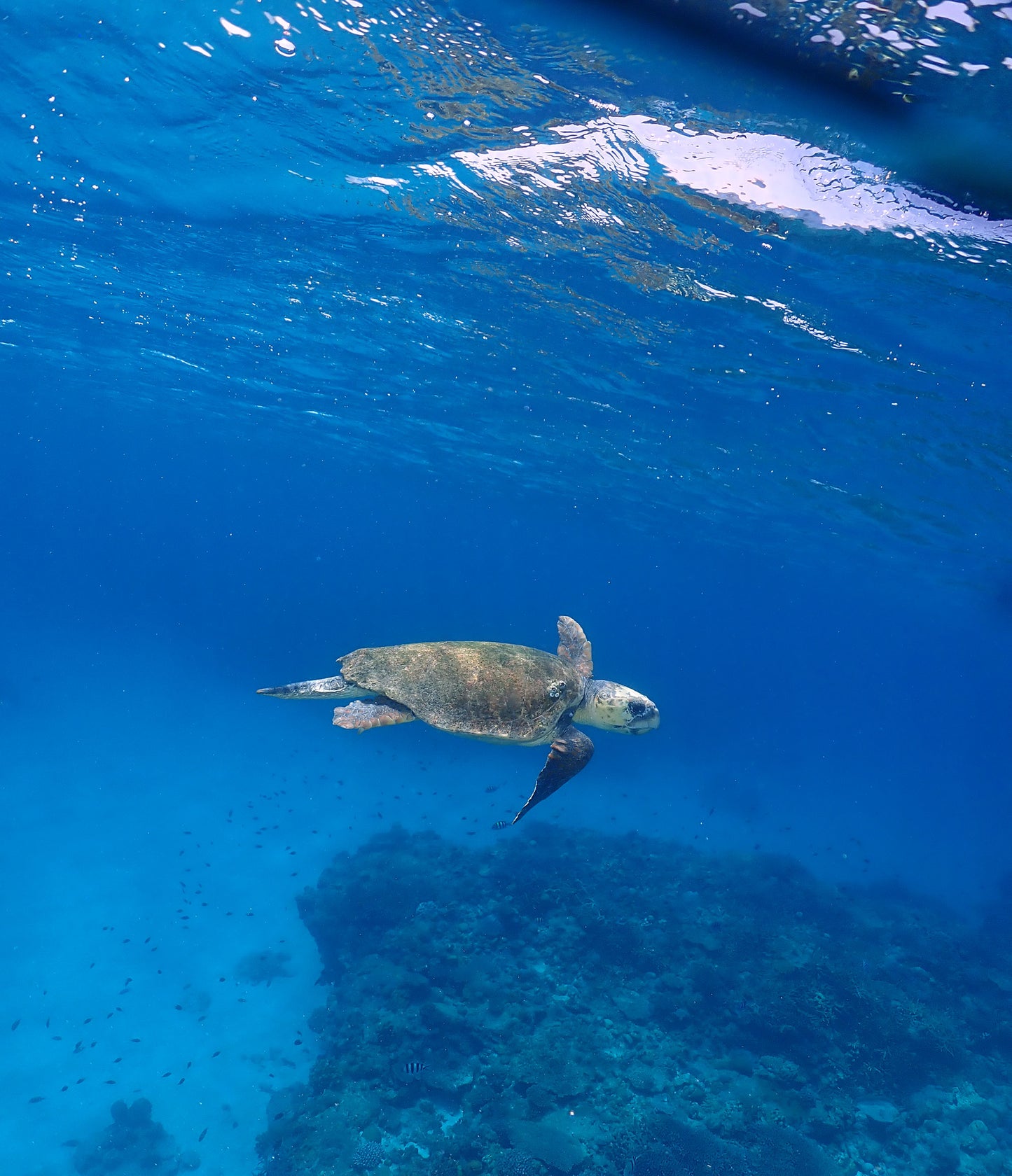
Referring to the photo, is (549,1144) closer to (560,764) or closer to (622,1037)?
(622,1037)

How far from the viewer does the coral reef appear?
10.2m

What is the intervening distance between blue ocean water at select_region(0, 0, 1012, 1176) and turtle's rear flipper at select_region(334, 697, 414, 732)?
725cm

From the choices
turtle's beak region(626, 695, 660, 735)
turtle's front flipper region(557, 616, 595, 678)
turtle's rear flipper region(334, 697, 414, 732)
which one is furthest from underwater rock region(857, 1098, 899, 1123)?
turtle's rear flipper region(334, 697, 414, 732)

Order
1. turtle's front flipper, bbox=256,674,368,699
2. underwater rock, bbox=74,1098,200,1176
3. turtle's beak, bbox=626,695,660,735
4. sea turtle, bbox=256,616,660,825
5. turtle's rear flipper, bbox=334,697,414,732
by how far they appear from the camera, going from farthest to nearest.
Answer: underwater rock, bbox=74,1098,200,1176 < turtle's beak, bbox=626,695,660,735 < turtle's front flipper, bbox=256,674,368,699 < sea turtle, bbox=256,616,660,825 < turtle's rear flipper, bbox=334,697,414,732

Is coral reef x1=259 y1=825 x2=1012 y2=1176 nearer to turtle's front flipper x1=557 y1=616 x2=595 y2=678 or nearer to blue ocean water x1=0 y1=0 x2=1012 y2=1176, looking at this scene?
blue ocean water x1=0 y1=0 x2=1012 y2=1176

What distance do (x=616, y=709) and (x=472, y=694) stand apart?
243 centimetres

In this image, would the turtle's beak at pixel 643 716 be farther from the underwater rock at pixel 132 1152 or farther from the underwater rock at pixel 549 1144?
the underwater rock at pixel 132 1152

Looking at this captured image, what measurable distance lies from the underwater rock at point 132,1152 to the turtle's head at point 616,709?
11.8 metres

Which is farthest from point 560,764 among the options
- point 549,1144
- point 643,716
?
point 549,1144

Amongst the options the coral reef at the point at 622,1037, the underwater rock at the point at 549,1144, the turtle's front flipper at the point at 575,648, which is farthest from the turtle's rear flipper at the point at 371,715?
the underwater rock at the point at 549,1144

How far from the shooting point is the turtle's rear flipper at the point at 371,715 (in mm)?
6938

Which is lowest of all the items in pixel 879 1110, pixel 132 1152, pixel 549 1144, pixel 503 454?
pixel 132 1152

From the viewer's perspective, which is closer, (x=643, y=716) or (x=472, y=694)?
(x=472, y=694)

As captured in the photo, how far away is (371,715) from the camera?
23.5 ft
